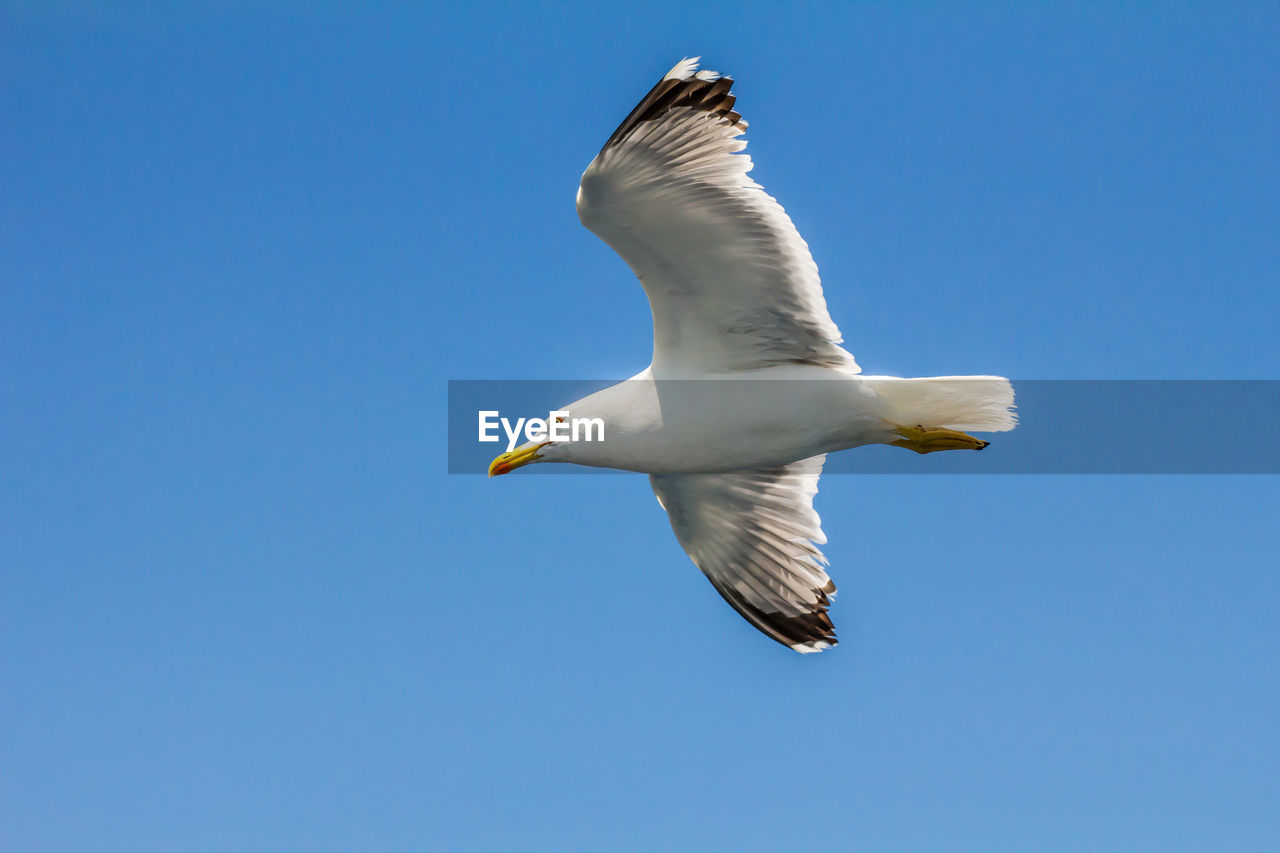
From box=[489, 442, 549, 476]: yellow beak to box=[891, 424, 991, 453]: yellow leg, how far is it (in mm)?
2246


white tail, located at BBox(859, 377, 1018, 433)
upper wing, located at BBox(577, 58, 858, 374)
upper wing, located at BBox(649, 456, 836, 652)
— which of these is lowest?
upper wing, located at BBox(649, 456, 836, 652)

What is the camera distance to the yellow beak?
7.07 meters

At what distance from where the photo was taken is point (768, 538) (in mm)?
8141

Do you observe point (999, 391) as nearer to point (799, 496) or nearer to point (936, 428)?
point (936, 428)

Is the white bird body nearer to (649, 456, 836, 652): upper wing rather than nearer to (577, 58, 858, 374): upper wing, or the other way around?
(577, 58, 858, 374): upper wing

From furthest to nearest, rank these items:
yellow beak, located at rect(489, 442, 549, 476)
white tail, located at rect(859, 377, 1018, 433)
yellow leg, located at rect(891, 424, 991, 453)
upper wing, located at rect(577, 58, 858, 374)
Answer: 1. yellow beak, located at rect(489, 442, 549, 476)
2. yellow leg, located at rect(891, 424, 991, 453)
3. white tail, located at rect(859, 377, 1018, 433)
4. upper wing, located at rect(577, 58, 858, 374)

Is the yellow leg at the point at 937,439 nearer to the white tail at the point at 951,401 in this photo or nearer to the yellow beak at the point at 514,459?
the white tail at the point at 951,401

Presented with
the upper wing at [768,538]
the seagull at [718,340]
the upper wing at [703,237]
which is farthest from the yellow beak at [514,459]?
the upper wing at [768,538]

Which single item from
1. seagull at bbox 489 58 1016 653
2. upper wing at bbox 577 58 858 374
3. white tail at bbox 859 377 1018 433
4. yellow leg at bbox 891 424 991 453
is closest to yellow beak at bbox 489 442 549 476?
seagull at bbox 489 58 1016 653

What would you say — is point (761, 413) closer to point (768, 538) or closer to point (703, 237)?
point (703, 237)

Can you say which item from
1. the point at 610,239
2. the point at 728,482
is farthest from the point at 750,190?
the point at 728,482

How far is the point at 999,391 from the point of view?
6.73 meters

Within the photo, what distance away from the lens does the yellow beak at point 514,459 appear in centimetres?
707

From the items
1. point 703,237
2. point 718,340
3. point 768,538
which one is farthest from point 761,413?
point 768,538
